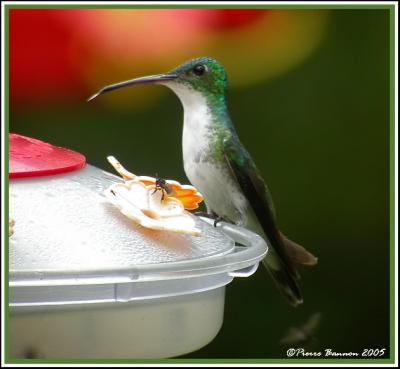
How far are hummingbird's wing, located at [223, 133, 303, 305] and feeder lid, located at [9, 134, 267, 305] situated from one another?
725 mm

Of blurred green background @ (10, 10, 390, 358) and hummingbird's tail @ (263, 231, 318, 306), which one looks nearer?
blurred green background @ (10, 10, 390, 358)

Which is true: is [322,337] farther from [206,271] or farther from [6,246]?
[6,246]

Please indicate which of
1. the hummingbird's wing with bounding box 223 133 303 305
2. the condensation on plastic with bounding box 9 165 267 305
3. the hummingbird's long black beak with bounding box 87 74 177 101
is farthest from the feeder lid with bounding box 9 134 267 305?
the hummingbird's wing with bounding box 223 133 303 305

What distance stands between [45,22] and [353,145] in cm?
86

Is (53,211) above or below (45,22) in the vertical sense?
below

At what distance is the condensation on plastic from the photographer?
4.02 feet

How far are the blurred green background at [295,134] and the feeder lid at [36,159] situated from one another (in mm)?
361

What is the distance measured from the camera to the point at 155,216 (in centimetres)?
→ 143

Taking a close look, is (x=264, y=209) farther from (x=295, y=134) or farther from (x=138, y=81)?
(x=138, y=81)

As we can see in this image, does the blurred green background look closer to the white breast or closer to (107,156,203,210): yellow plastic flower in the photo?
the white breast

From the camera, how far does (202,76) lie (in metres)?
2.31

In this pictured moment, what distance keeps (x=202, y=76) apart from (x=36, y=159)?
89 centimetres

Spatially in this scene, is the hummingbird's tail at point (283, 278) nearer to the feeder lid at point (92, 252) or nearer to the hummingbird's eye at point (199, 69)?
the hummingbird's eye at point (199, 69)

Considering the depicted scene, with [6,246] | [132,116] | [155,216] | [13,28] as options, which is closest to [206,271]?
[155,216]
